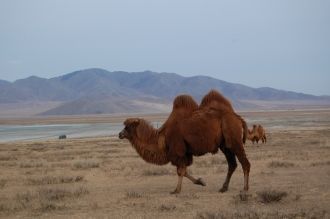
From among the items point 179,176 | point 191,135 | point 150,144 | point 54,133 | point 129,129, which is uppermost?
point 129,129

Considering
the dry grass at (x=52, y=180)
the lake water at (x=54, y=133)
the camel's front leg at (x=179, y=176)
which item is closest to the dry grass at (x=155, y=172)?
the dry grass at (x=52, y=180)

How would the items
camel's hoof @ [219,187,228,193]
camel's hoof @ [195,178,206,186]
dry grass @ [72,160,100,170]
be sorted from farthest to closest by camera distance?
1. dry grass @ [72,160,100,170]
2. camel's hoof @ [195,178,206,186]
3. camel's hoof @ [219,187,228,193]

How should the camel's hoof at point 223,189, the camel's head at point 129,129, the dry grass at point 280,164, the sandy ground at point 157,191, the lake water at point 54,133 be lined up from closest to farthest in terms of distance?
the sandy ground at point 157,191, the camel's hoof at point 223,189, the camel's head at point 129,129, the dry grass at point 280,164, the lake water at point 54,133

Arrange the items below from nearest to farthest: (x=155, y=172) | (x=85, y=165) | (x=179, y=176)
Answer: (x=179, y=176), (x=155, y=172), (x=85, y=165)

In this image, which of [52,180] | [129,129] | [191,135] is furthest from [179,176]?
[52,180]

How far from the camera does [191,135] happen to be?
1266cm

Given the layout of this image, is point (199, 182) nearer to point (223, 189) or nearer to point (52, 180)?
point (223, 189)

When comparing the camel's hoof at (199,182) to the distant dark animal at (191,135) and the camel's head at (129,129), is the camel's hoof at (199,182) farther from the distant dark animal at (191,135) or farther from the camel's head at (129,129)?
the camel's head at (129,129)

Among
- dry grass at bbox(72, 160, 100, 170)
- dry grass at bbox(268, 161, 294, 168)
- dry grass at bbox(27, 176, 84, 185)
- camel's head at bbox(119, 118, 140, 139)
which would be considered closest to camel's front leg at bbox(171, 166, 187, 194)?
camel's head at bbox(119, 118, 140, 139)

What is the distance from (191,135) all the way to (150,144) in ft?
3.60

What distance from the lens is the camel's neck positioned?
42.9 ft

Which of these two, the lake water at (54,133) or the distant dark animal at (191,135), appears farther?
the lake water at (54,133)

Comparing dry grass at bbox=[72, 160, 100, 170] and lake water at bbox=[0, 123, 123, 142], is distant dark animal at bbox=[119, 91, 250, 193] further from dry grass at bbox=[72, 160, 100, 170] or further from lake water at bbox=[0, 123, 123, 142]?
lake water at bbox=[0, 123, 123, 142]

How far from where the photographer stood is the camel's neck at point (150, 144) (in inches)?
515
